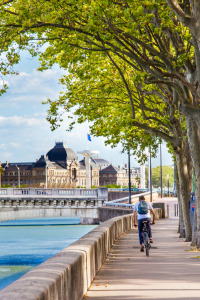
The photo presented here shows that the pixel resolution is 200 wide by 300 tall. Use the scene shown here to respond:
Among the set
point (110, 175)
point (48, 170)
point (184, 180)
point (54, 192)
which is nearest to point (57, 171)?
point (48, 170)

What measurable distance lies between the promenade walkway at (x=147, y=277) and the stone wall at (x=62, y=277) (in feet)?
1.18

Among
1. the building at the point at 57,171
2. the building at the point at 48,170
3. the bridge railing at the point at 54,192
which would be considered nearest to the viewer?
the bridge railing at the point at 54,192

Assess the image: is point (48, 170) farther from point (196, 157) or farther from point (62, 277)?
point (62, 277)

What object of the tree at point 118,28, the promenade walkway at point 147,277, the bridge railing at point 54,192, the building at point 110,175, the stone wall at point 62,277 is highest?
the building at point 110,175

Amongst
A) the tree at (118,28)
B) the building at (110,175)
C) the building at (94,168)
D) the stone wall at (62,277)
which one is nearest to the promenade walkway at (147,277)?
the stone wall at (62,277)

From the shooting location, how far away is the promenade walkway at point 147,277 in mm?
6863

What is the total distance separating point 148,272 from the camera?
902 cm

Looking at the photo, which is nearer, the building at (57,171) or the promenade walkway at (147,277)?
the promenade walkway at (147,277)

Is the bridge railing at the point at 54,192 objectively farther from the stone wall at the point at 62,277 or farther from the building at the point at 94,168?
the building at the point at 94,168

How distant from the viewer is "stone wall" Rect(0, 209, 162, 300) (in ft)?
12.8

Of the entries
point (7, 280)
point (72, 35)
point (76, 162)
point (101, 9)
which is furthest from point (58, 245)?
point (76, 162)

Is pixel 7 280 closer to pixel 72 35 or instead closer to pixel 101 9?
pixel 72 35

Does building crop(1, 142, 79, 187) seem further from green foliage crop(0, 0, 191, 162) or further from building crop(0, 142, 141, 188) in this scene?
green foliage crop(0, 0, 191, 162)

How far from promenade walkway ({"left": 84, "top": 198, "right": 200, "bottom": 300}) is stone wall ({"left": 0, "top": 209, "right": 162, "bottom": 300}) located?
36cm
